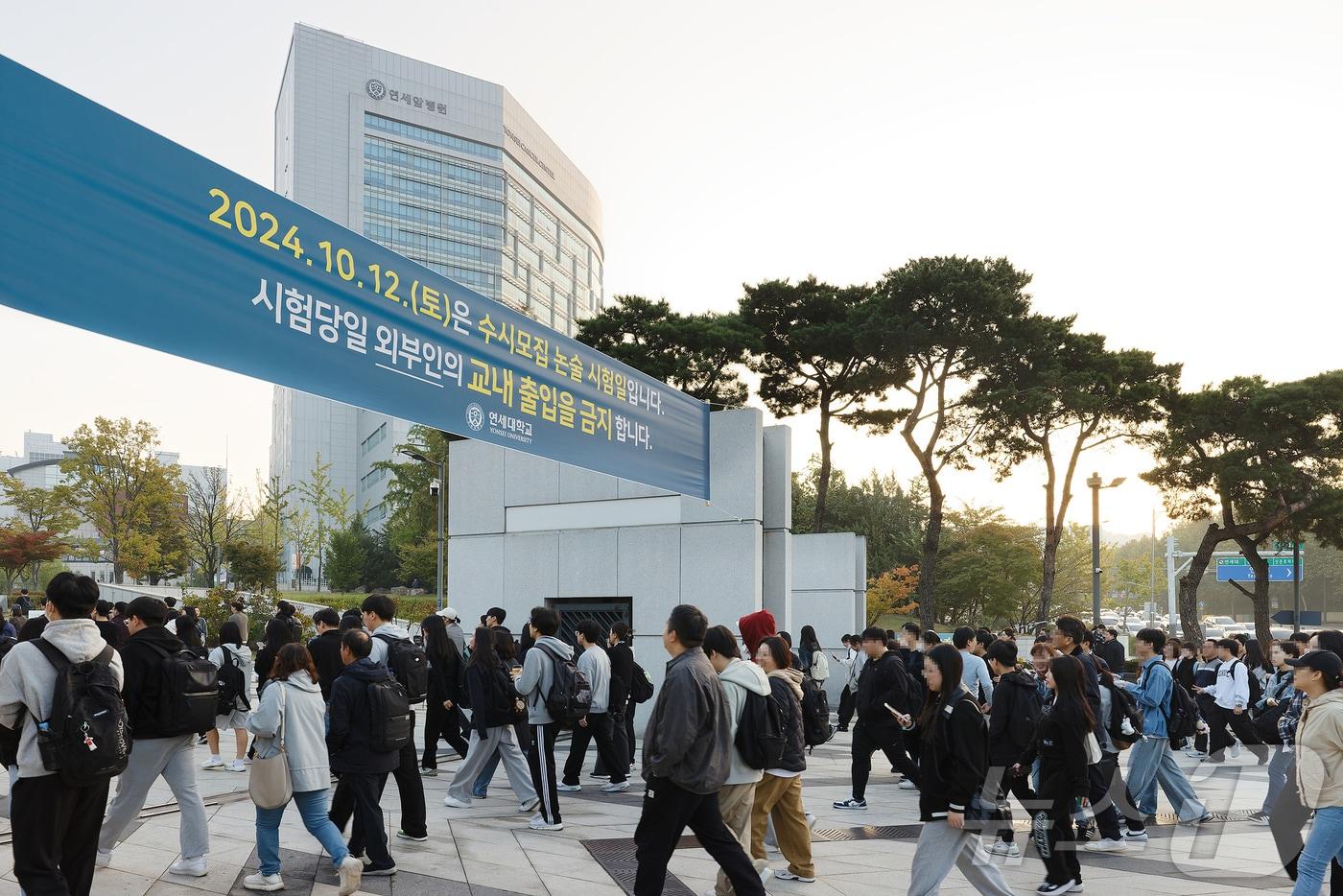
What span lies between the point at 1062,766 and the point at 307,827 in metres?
4.43

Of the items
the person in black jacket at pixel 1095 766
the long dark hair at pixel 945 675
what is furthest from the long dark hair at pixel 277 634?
the person in black jacket at pixel 1095 766

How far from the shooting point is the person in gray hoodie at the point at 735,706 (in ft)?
18.8

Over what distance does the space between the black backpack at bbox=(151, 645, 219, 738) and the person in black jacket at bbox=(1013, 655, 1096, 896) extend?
16.1 feet

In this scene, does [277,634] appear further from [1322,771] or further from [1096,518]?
[1096,518]

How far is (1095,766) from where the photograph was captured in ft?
24.2

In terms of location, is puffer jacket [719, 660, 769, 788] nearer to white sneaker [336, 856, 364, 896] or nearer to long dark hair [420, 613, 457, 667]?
white sneaker [336, 856, 364, 896]

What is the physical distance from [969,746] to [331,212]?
8608cm

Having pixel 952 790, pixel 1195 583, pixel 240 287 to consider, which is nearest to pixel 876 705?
pixel 952 790

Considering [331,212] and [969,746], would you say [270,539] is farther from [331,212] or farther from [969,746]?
[969,746]

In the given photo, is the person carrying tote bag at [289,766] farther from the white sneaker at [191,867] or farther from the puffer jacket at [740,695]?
the puffer jacket at [740,695]

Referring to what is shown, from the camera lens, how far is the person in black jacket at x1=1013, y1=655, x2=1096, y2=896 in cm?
619

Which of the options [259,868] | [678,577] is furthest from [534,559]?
[259,868]

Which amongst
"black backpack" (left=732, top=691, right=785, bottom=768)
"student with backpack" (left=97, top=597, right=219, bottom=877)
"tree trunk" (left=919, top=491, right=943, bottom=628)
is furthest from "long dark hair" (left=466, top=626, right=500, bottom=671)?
"tree trunk" (left=919, top=491, right=943, bottom=628)

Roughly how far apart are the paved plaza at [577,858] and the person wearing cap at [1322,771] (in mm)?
1470
